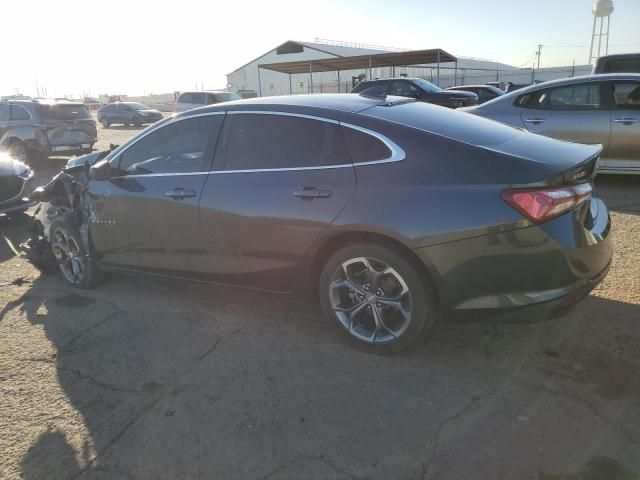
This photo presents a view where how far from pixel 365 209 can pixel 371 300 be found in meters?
0.60

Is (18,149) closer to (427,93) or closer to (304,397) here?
(427,93)

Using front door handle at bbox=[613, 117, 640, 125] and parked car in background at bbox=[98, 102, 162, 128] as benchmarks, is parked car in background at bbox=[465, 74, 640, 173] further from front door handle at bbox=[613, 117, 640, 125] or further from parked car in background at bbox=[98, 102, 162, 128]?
parked car in background at bbox=[98, 102, 162, 128]

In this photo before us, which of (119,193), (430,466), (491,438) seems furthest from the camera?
(119,193)

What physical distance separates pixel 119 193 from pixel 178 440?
2313mm

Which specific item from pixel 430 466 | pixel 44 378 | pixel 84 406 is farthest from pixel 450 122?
pixel 44 378

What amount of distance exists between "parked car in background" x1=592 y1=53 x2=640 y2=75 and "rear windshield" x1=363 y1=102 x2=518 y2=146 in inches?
294

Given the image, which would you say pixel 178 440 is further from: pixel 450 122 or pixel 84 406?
pixel 450 122

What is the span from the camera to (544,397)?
2.71m

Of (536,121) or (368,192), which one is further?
(536,121)

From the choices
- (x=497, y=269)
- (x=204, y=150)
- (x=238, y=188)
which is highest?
(x=204, y=150)

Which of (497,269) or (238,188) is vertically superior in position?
(238,188)

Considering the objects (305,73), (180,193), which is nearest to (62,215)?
(180,193)

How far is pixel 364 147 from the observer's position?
10.1 ft

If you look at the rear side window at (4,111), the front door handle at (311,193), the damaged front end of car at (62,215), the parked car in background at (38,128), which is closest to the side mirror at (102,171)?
the damaged front end of car at (62,215)
